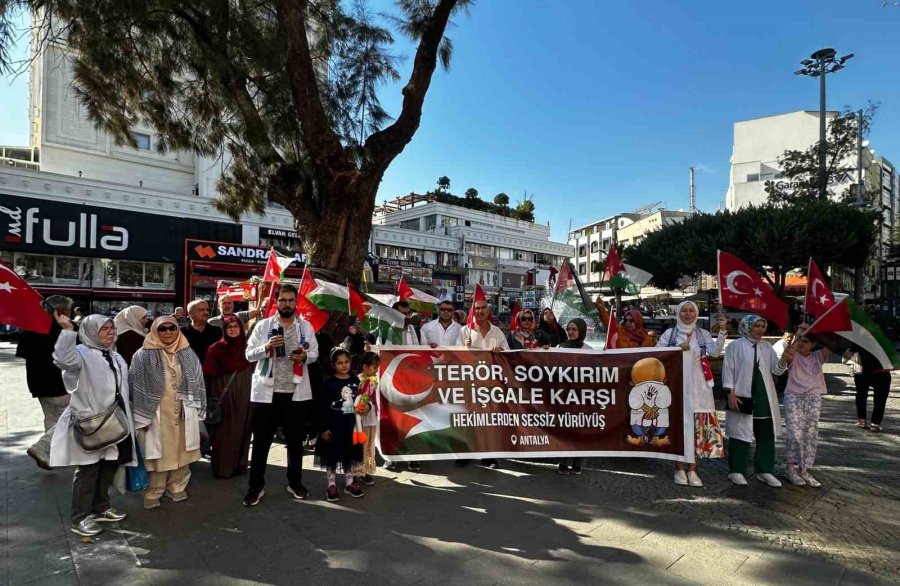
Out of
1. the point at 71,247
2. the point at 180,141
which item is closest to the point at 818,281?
the point at 180,141

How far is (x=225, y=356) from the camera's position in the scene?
16.5 feet

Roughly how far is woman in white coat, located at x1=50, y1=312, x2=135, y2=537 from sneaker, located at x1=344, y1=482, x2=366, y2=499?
1.76 meters

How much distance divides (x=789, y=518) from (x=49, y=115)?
41.2 metres

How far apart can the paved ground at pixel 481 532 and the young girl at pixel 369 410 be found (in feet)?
0.74

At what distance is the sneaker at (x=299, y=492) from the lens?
4.52 meters

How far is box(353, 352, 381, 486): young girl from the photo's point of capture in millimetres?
4918

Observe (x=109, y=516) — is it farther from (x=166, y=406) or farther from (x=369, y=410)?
(x=369, y=410)

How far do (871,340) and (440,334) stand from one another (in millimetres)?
4810

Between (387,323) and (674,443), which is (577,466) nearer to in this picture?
(674,443)

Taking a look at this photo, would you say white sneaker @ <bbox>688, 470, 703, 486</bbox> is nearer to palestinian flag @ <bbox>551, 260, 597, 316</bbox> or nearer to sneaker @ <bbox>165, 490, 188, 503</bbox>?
→ palestinian flag @ <bbox>551, 260, 597, 316</bbox>

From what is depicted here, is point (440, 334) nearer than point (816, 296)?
No

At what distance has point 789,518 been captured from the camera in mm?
4184

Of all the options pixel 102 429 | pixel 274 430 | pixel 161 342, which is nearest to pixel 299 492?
pixel 274 430

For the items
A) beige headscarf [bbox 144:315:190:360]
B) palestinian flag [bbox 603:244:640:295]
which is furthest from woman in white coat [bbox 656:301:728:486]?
beige headscarf [bbox 144:315:190:360]
